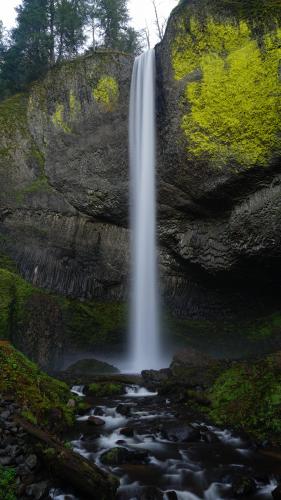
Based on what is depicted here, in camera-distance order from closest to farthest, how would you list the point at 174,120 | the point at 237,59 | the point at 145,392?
Result: the point at 145,392, the point at 237,59, the point at 174,120

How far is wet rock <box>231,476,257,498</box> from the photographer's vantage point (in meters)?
5.20

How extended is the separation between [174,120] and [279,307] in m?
10.1

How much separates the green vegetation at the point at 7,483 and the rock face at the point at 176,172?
1004 centimetres

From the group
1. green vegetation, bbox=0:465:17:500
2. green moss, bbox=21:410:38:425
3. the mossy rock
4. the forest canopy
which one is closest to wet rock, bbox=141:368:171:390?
green moss, bbox=21:410:38:425

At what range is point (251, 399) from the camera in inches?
324

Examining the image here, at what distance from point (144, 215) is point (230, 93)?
6.42 m

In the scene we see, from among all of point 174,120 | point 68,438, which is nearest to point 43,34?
point 174,120

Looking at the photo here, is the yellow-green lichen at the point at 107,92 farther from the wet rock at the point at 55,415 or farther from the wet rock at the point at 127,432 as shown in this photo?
the wet rock at the point at 127,432

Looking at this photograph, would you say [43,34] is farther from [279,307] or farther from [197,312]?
[279,307]

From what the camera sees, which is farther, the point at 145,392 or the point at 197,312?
the point at 197,312

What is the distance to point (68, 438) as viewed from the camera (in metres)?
6.93

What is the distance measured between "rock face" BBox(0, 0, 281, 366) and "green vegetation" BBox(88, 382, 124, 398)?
15.8ft

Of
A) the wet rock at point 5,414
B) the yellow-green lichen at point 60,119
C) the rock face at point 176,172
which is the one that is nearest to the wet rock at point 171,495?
the wet rock at point 5,414

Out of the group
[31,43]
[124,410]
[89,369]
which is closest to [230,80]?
[89,369]
